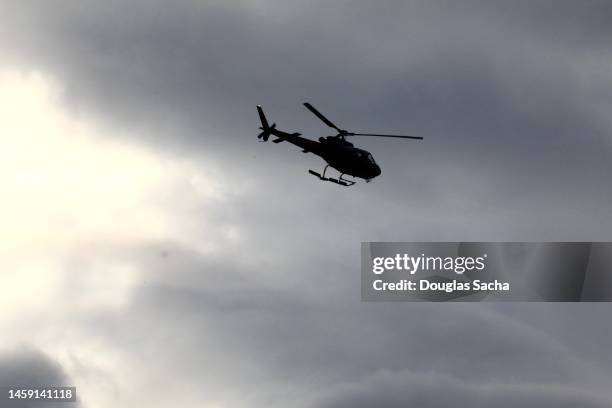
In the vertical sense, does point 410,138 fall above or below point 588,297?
above

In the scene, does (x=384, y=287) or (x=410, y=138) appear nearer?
(x=410, y=138)

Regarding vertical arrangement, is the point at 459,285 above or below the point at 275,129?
below

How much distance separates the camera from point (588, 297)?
190625 millimetres

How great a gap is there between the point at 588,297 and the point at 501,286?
525 inches

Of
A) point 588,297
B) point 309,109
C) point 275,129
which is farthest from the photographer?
point 588,297

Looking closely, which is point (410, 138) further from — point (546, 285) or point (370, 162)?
point (546, 285)

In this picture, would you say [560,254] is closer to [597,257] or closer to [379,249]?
[597,257]

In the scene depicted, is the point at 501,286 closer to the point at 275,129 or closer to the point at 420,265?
the point at 420,265

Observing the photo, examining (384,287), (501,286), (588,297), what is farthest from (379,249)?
(588,297)

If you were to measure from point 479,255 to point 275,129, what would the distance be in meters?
36.2

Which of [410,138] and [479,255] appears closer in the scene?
[410,138]

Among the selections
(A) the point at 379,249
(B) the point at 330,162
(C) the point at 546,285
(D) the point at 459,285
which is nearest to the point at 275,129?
(B) the point at 330,162

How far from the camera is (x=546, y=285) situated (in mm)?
192500

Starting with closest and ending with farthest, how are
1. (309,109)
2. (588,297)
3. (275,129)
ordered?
(309,109)
(275,129)
(588,297)
